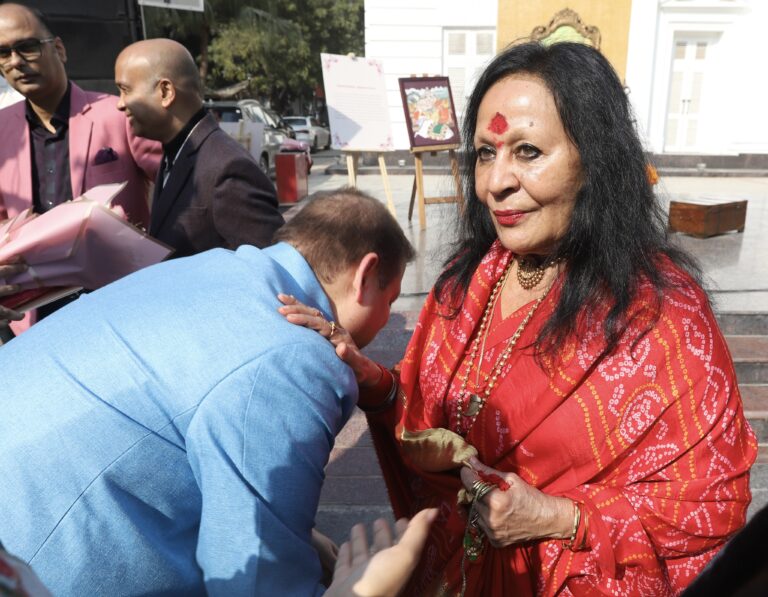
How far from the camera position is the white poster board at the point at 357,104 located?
7.83 metres

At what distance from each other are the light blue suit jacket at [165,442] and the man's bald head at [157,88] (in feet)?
5.43

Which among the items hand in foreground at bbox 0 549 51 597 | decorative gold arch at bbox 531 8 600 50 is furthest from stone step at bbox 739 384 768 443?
decorative gold arch at bbox 531 8 600 50

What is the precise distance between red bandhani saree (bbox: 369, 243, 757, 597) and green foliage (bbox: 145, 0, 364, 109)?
23630 millimetres

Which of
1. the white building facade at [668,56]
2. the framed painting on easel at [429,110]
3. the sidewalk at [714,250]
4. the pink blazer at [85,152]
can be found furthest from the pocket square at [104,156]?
the white building facade at [668,56]

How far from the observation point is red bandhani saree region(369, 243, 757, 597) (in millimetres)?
1456

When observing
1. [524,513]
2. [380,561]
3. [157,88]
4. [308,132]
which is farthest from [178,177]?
[308,132]

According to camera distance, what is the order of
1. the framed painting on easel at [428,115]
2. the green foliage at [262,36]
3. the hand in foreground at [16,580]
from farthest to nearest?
the green foliage at [262,36] → the framed painting on easel at [428,115] → the hand in foreground at [16,580]

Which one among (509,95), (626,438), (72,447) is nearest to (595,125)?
(509,95)

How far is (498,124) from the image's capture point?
5.37 ft

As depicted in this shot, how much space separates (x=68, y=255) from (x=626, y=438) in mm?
1604

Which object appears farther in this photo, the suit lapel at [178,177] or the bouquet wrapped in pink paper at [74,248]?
the suit lapel at [178,177]

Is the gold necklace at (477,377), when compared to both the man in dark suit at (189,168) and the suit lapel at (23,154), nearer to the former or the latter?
the man in dark suit at (189,168)

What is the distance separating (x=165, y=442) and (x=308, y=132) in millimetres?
26524

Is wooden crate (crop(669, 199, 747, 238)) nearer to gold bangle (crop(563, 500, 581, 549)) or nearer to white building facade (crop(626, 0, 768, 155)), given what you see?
gold bangle (crop(563, 500, 581, 549))
